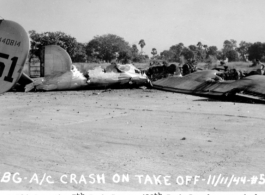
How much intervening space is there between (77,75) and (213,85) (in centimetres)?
643

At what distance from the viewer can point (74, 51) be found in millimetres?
56688

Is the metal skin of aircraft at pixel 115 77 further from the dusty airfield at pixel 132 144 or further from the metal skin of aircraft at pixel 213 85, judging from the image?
the dusty airfield at pixel 132 144

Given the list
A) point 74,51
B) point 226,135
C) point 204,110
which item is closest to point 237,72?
point 204,110

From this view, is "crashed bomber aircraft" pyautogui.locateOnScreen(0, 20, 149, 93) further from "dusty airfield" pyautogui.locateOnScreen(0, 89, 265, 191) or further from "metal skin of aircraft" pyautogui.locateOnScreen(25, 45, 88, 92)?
"dusty airfield" pyautogui.locateOnScreen(0, 89, 265, 191)

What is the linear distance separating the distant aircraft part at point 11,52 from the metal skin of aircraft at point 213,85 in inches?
350

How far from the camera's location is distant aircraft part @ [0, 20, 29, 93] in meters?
4.47

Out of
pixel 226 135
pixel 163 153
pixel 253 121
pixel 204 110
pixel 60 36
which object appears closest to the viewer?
pixel 163 153

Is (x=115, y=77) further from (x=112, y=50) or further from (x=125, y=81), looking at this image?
(x=112, y=50)

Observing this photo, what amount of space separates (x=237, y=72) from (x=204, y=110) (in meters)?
6.62

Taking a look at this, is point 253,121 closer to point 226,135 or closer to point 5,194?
point 226,135

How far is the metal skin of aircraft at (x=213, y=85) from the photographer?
41.1ft

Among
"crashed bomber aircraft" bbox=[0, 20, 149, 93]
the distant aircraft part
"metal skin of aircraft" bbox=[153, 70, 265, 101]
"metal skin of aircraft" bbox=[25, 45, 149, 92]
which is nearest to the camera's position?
the distant aircraft part

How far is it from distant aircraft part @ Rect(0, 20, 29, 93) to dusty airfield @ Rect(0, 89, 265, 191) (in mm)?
1121

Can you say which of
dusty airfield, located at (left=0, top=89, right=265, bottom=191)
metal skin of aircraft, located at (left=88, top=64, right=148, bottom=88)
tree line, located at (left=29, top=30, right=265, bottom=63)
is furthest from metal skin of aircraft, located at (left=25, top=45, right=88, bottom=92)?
tree line, located at (left=29, top=30, right=265, bottom=63)
